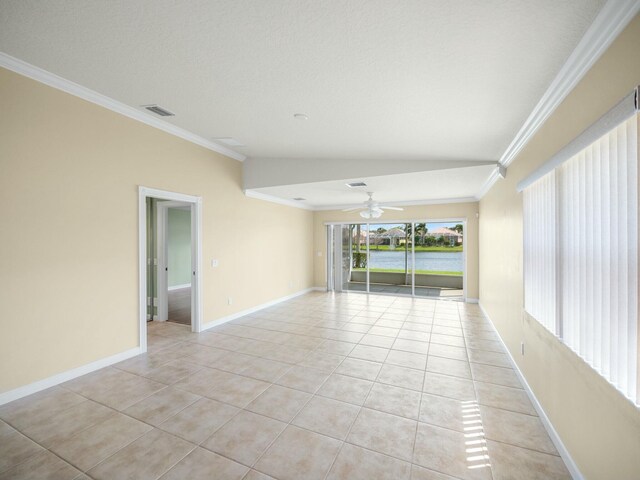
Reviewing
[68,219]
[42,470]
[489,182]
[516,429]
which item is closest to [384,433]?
[516,429]

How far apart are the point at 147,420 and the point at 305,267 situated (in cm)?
591

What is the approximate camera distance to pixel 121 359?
3373mm

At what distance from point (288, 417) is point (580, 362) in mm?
2073

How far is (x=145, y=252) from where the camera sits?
3.62 metres

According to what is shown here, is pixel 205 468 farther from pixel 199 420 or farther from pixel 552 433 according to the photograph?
pixel 552 433

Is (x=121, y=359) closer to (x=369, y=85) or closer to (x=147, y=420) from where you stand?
(x=147, y=420)

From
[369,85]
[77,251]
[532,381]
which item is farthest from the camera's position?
[77,251]

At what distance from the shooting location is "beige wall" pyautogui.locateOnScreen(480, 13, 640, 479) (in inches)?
50.4

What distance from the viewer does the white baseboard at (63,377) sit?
2.49 metres

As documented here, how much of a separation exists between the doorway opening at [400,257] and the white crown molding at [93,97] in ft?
16.3

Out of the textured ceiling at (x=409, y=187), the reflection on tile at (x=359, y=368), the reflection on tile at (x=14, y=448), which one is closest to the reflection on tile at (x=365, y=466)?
the reflection on tile at (x=359, y=368)

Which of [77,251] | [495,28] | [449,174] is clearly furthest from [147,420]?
[449,174]

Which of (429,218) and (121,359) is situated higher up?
(429,218)

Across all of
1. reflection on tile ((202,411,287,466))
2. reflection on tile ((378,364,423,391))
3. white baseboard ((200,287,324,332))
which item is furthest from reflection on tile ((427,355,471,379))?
white baseboard ((200,287,324,332))
